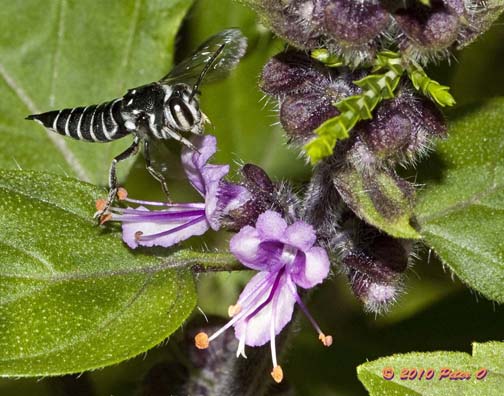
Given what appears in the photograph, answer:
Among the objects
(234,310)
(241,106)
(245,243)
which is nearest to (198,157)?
(245,243)

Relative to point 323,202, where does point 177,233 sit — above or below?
below

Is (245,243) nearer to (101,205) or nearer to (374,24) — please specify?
(101,205)

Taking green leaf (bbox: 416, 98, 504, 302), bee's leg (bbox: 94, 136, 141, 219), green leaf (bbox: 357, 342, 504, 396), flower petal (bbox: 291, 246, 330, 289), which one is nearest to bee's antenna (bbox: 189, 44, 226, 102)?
bee's leg (bbox: 94, 136, 141, 219)

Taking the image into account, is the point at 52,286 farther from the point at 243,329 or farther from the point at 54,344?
the point at 243,329

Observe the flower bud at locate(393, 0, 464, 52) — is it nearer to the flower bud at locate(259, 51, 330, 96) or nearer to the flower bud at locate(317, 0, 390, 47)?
the flower bud at locate(317, 0, 390, 47)

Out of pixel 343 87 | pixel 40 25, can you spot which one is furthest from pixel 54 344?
pixel 40 25
